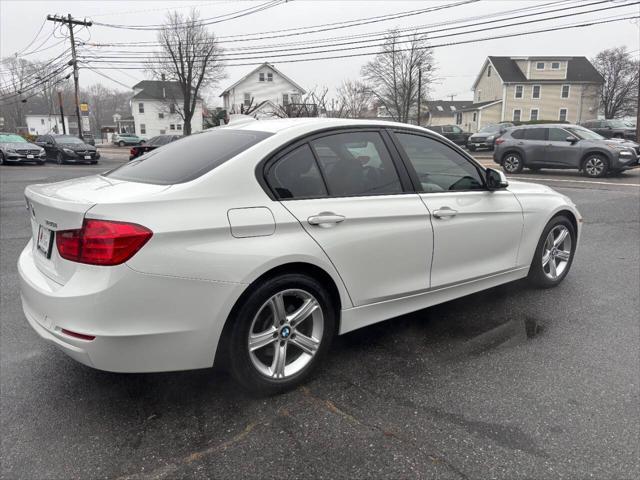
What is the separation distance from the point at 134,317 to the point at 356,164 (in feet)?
5.50

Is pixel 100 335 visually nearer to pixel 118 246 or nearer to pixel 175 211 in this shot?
pixel 118 246

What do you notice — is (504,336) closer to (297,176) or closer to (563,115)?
(297,176)

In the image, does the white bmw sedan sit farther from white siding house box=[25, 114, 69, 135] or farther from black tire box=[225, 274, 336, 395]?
white siding house box=[25, 114, 69, 135]

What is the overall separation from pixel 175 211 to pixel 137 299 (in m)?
0.46

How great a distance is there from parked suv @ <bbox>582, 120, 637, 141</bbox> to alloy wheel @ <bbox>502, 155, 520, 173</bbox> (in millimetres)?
15813

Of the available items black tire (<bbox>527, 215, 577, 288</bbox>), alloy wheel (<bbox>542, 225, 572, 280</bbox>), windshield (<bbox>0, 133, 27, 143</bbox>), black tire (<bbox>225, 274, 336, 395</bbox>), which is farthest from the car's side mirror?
windshield (<bbox>0, 133, 27, 143</bbox>)

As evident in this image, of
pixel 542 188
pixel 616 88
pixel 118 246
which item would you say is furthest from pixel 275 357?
pixel 616 88

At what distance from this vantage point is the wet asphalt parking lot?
225 centimetres

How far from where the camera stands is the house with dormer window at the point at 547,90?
5291cm

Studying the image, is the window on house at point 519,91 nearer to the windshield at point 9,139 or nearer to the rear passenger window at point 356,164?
the windshield at point 9,139

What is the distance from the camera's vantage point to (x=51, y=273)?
254cm

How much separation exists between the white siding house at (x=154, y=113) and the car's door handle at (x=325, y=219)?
66015 mm

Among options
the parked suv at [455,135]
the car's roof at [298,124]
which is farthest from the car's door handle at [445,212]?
the parked suv at [455,135]

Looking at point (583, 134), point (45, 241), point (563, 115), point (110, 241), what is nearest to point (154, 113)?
point (563, 115)
